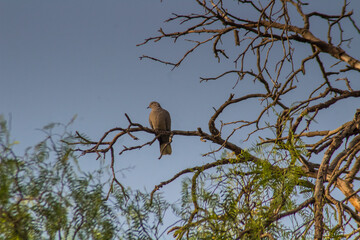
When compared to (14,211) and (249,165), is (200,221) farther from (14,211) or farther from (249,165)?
(14,211)

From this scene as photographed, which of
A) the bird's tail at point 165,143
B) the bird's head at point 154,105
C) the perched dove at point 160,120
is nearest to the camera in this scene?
the bird's tail at point 165,143

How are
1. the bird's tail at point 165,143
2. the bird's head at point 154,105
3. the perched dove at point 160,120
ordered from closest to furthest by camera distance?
the bird's tail at point 165,143, the perched dove at point 160,120, the bird's head at point 154,105

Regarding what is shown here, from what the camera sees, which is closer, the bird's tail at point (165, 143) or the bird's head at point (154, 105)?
the bird's tail at point (165, 143)

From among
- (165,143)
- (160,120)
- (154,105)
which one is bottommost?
(165,143)

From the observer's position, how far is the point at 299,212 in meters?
3.02

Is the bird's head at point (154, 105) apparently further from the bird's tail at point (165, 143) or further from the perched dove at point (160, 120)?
the bird's tail at point (165, 143)

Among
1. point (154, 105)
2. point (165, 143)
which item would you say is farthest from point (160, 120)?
point (154, 105)

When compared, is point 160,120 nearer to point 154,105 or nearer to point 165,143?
point 165,143

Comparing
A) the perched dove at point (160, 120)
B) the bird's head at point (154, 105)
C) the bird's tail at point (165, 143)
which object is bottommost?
the bird's tail at point (165, 143)

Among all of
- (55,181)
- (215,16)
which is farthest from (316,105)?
(55,181)

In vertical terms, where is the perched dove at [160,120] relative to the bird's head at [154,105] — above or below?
below

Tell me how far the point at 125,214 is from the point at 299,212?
3.87ft

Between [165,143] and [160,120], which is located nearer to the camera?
[165,143]

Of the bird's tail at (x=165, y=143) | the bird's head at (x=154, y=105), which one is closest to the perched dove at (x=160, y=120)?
the bird's tail at (x=165, y=143)
